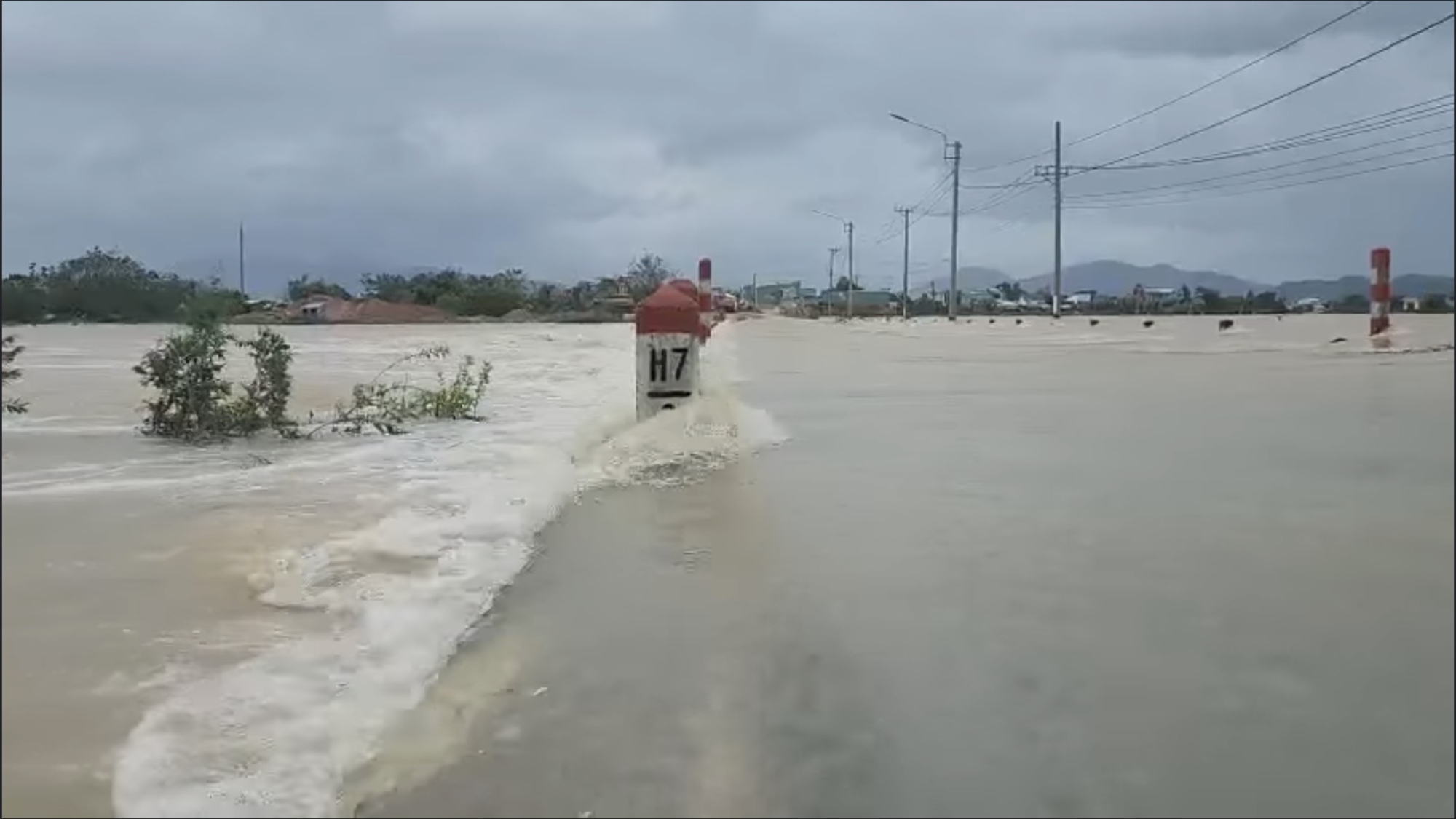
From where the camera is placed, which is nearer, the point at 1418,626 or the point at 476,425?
the point at 1418,626

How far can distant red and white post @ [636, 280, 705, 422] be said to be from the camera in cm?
854

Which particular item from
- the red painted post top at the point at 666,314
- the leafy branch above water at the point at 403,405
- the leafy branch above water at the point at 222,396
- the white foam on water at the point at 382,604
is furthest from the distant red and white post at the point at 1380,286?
the leafy branch above water at the point at 403,405

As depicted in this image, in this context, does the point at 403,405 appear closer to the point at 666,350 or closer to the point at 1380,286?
the point at 666,350

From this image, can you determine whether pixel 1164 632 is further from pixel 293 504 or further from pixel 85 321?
pixel 293 504

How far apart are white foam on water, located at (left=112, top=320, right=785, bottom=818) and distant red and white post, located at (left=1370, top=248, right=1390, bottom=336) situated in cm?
242

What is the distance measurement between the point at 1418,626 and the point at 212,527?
473 cm

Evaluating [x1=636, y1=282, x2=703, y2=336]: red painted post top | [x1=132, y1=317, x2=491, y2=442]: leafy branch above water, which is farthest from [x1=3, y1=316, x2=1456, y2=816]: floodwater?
[x1=132, y1=317, x2=491, y2=442]: leafy branch above water

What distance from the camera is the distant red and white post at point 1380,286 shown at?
298cm

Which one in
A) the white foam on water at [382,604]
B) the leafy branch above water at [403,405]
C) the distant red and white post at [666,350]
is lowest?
the white foam on water at [382,604]

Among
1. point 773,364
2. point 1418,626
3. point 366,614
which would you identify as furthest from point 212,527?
point 773,364

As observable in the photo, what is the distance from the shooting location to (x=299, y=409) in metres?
11.5

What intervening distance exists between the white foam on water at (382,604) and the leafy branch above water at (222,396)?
61 centimetres

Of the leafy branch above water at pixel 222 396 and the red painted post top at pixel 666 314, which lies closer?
the red painted post top at pixel 666 314

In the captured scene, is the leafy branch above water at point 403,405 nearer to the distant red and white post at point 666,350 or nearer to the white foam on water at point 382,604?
the white foam on water at point 382,604
